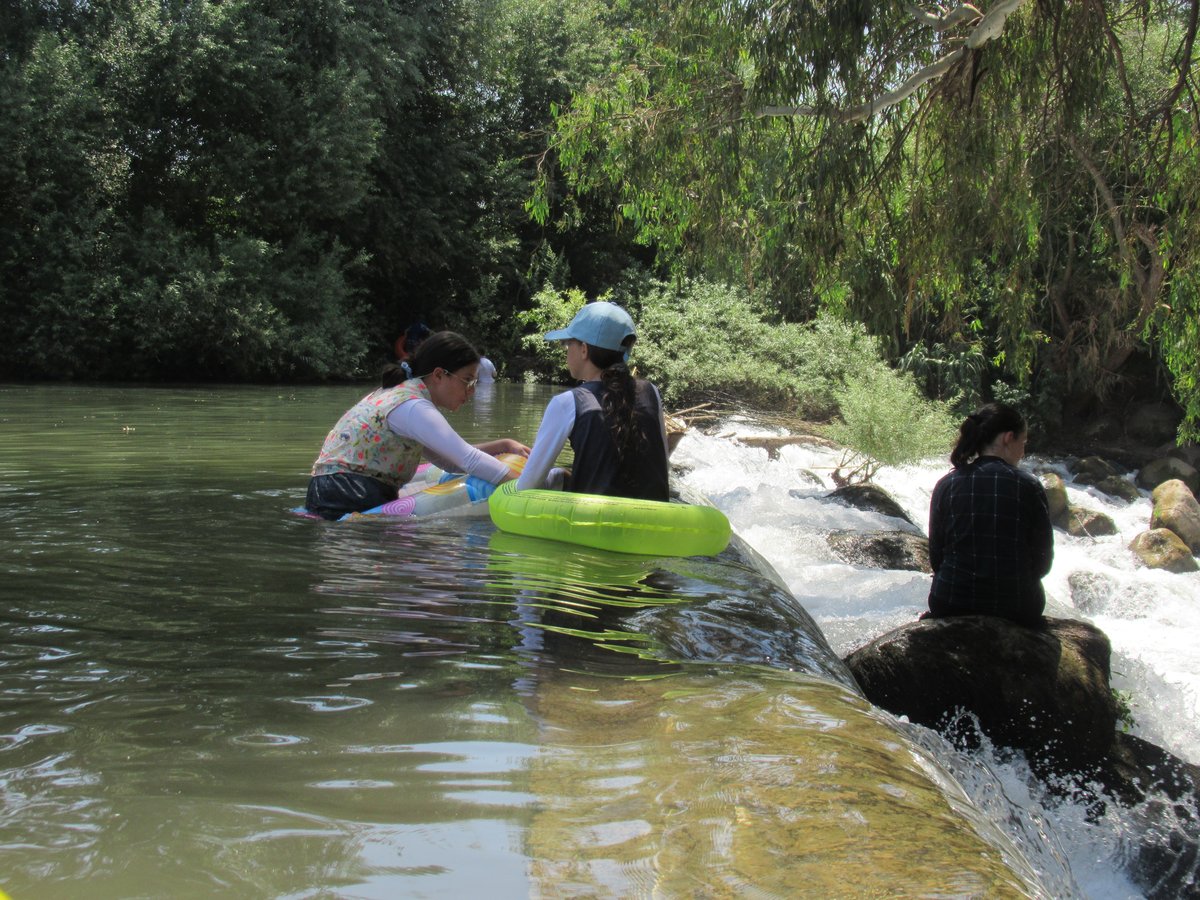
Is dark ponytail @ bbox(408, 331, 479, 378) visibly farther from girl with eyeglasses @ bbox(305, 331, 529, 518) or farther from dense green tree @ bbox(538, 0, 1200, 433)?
dense green tree @ bbox(538, 0, 1200, 433)

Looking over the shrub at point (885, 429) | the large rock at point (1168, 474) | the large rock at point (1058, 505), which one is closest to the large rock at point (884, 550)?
the shrub at point (885, 429)

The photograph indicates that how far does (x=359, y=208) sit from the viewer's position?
28828 mm

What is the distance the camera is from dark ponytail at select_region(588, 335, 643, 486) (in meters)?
4.89

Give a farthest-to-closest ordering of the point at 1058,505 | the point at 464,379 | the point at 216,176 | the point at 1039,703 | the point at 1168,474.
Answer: the point at 216,176 → the point at 1168,474 → the point at 1058,505 → the point at 464,379 → the point at 1039,703

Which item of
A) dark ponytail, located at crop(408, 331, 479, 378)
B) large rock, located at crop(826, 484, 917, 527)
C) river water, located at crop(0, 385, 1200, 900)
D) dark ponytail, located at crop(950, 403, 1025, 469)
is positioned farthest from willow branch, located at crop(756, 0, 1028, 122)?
large rock, located at crop(826, 484, 917, 527)

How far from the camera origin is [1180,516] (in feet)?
42.1

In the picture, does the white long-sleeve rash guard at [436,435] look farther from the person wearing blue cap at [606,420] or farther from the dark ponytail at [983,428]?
the dark ponytail at [983,428]

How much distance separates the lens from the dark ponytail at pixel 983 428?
15.0 feet

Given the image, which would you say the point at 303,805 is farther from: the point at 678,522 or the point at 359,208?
the point at 359,208

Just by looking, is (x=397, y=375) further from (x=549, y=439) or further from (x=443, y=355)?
(x=549, y=439)

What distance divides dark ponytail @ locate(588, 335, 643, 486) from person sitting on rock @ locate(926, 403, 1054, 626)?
1457mm

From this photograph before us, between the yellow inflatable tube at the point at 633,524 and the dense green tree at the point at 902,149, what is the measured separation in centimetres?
309

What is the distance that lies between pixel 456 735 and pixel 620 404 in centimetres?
268

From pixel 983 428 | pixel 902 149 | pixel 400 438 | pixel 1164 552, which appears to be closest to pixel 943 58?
pixel 902 149
